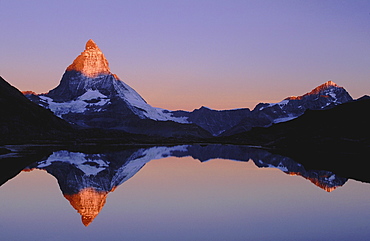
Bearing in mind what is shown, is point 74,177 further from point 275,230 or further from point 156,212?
point 275,230

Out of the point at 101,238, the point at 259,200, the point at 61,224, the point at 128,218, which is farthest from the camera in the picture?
the point at 259,200

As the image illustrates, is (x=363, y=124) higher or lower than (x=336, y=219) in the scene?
higher

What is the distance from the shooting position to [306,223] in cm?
2667

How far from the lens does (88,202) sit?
33.9 m

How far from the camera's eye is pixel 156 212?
3006 cm

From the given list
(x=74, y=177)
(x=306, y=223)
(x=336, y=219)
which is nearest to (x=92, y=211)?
(x=306, y=223)

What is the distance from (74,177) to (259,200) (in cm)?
2619

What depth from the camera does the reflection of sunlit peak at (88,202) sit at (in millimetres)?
27641

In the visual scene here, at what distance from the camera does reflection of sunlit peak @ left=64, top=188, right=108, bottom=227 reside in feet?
90.7

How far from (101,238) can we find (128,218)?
5.55 metres

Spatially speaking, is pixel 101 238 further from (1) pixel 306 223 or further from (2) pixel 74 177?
(2) pixel 74 177

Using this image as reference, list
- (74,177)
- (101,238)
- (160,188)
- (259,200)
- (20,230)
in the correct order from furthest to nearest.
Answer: (74,177) → (160,188) → (259,200) → (20,230) → (101,238)

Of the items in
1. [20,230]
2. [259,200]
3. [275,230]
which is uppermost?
[259,200]

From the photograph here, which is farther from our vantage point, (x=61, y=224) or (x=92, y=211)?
(x=92, y=211)
